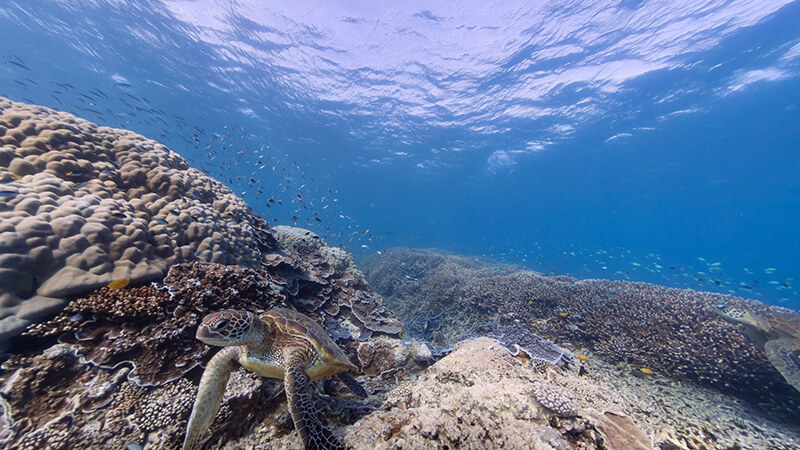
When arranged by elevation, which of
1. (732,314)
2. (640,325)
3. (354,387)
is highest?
(732,314)

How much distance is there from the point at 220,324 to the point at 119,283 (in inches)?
76.3

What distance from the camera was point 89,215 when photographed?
3617 mm

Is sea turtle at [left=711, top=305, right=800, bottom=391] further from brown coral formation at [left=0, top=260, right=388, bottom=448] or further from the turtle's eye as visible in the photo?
the turtle's eye

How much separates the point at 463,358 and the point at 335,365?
176cm

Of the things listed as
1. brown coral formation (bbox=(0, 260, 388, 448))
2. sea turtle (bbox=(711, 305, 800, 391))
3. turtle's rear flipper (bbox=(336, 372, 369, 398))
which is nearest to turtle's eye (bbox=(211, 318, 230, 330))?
brown coral formation (bbox=(0, 260, 388, 448))

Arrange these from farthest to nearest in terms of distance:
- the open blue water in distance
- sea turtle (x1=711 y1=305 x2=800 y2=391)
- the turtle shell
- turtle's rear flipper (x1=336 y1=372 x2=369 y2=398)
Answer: the open blue water in distance, sea turtle (x1=711 y1=305 x2=800 y2=391), turtle's rear flipper (x1=336 y1=372 x2=369 y2=398), the turtle shell

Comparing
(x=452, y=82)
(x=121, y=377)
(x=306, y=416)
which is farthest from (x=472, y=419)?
(x=452, y=82)

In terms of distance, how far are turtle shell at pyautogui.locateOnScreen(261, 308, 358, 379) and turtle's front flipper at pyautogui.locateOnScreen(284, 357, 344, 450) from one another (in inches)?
16.0

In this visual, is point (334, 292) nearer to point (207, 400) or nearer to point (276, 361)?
point (276, 361)

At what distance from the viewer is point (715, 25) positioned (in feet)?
52.7

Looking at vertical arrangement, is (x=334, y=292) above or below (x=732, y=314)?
below

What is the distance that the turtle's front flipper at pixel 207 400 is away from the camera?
226 centimetres

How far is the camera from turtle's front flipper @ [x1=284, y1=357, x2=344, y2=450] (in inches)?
77.5

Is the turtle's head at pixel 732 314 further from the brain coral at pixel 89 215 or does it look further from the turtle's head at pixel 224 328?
the brain coral at pixel 89 215
